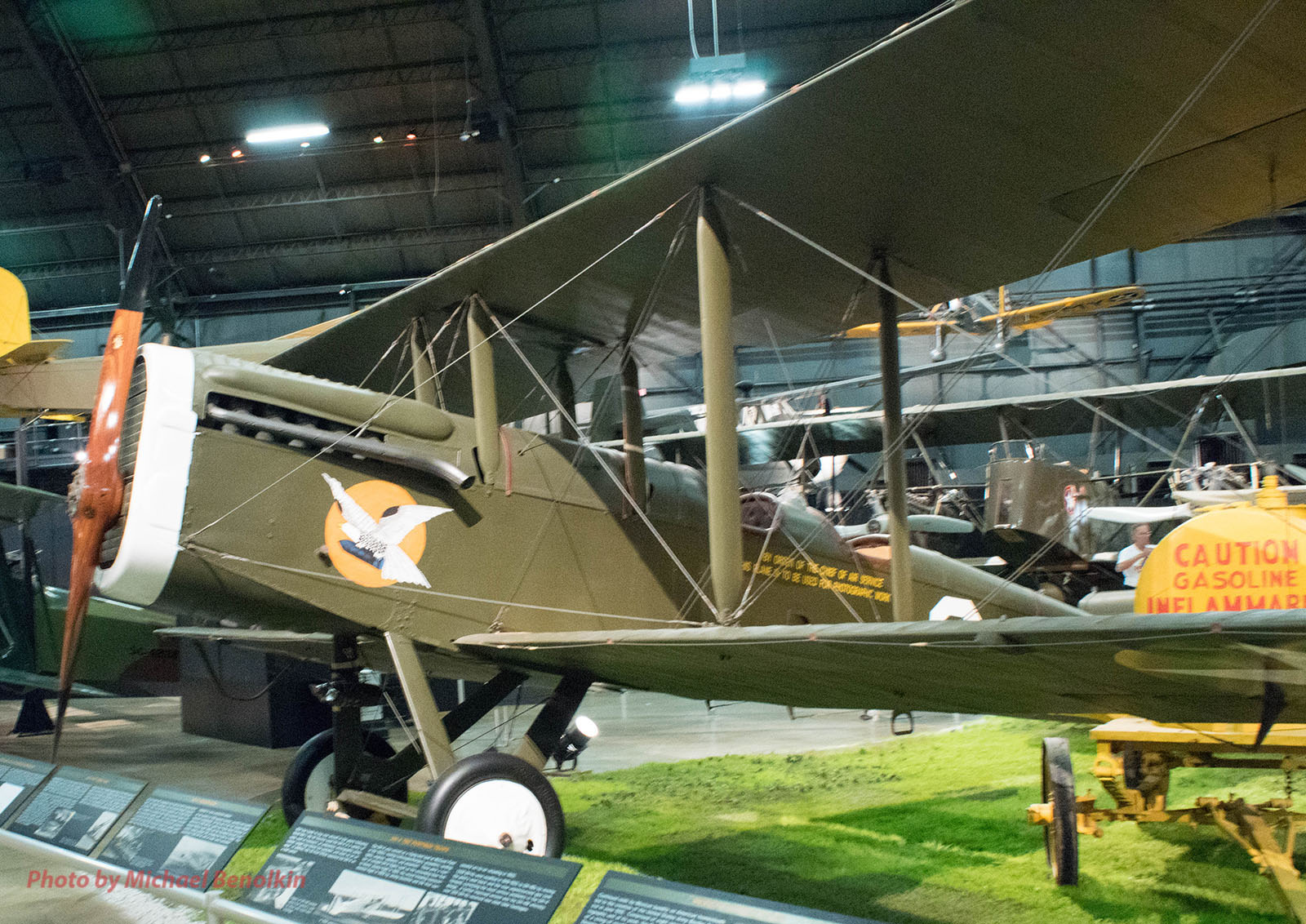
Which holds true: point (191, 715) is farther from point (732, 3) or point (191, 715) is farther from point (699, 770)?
point (732, 3)

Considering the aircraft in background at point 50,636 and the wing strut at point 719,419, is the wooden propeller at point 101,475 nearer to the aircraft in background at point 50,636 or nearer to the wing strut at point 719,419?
the wing strut at point 719,419

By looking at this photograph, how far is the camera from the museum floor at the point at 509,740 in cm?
746

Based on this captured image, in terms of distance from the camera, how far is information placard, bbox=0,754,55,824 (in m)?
3.62

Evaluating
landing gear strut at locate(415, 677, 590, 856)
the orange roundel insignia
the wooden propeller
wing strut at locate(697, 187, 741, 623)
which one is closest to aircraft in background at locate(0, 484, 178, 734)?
the wooden propeller

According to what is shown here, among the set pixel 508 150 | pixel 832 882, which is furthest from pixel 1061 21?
pixel 508 150

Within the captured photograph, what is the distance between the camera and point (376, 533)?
4.23 metres

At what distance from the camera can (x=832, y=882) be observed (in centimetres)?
413

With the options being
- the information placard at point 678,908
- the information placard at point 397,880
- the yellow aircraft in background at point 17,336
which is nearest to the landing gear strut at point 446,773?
the information placard at point 397,880

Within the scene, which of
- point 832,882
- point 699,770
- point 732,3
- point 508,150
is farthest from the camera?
point 508,150

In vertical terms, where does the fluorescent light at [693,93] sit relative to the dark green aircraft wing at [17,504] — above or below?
above

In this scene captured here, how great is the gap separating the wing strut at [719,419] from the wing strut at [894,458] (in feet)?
2.73

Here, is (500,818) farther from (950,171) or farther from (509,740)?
(950,171)

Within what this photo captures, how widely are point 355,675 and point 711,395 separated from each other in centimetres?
230

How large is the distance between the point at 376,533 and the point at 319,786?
2011 mm
